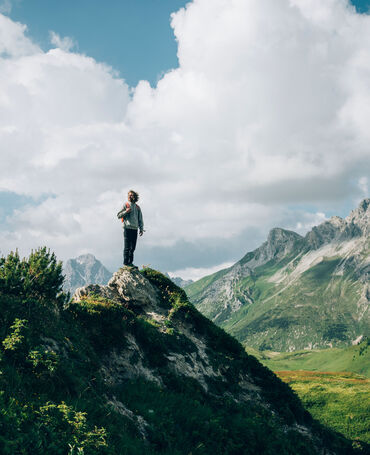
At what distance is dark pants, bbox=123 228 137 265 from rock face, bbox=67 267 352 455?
0.95 meters

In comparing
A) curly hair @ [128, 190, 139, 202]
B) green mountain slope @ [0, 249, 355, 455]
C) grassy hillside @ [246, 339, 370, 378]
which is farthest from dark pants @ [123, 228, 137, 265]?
grassy hillside @ [246, 339, 370, 378]

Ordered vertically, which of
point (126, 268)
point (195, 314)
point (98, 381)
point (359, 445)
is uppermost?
point (126, 268)

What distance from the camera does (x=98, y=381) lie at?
444 inches

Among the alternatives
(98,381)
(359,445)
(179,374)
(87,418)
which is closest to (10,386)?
(87,418)

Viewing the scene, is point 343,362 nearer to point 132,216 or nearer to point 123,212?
point 132,216

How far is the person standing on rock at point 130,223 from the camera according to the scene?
21.7 m

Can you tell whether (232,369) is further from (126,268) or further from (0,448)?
(0,448)

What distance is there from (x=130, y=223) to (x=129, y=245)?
158 cm

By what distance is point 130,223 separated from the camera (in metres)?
21.7

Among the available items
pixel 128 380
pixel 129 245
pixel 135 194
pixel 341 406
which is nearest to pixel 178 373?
pixel 128 380

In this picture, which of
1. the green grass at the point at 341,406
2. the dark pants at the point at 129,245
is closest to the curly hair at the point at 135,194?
the dark pants at the point at 129,245

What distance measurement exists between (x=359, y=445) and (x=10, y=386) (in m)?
21.5

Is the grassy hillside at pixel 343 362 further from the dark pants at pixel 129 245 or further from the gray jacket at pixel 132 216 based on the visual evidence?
the gray jacket at pixel 132 216

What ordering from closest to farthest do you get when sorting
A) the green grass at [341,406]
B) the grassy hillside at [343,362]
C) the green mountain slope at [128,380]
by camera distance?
the green mountain slope at [128,380] → the green grass at [341,406] → the grassy hillside at [343,362]
